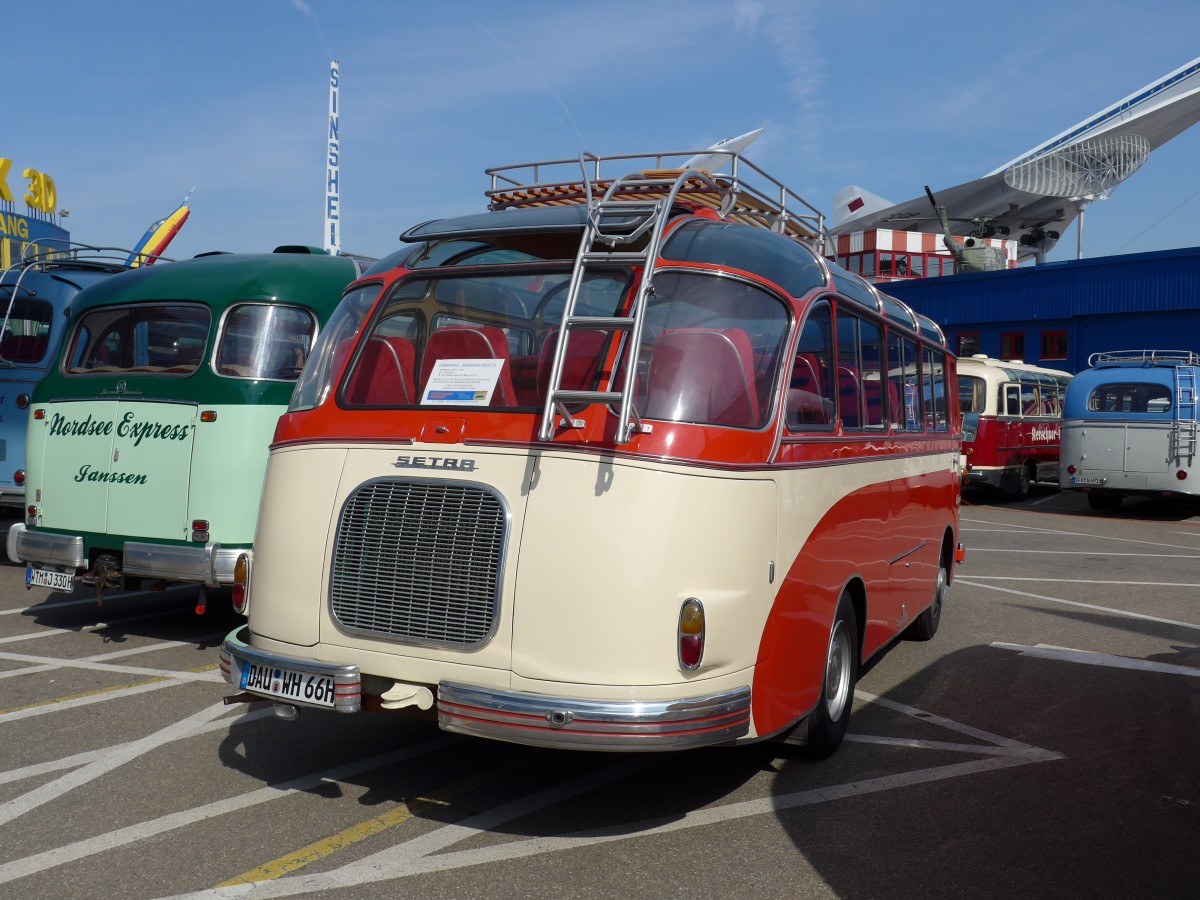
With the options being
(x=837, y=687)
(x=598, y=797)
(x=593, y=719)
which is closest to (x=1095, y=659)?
(x=837, y=687)

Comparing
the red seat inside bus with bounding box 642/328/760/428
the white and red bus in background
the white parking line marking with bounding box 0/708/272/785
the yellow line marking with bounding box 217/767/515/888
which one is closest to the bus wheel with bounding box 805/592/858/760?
the red seat inside bus with bounding box 642/328/760/428

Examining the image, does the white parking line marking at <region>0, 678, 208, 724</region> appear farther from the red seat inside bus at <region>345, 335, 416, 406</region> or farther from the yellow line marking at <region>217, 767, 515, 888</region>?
the red seat inside bus at <region>345, 335, 416, 406</region>

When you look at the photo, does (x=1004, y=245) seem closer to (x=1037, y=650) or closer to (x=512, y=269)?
(x=1037, y=650)

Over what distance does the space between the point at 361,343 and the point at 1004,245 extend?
60.8 metres

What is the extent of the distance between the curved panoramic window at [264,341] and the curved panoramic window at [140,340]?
176 millimetres

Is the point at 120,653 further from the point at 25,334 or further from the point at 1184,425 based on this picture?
the point at 1184,425

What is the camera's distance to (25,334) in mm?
11633

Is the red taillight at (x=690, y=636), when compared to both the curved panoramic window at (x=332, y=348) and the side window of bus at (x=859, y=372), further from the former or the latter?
the curved panoramic window at (x=332, y=348)

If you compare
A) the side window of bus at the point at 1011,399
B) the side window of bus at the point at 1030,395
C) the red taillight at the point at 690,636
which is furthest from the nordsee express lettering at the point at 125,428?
the side window of bus at the point at 1030,395

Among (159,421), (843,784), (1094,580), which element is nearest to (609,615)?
(843,784)

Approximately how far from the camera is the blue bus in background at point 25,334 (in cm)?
1113

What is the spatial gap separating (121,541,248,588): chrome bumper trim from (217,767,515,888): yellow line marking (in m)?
2.97

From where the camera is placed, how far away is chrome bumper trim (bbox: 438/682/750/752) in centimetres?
416

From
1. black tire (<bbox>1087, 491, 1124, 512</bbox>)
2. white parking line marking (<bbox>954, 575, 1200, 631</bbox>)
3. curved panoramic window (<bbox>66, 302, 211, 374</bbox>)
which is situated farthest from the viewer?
black tire (<bbox>1087, 491, 1124, 512</bbox>)
